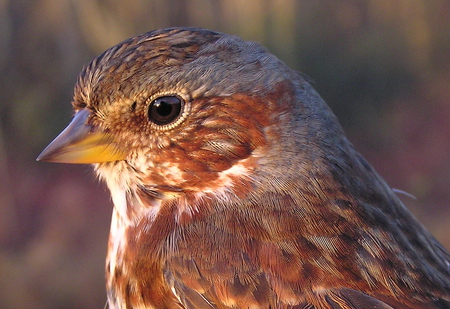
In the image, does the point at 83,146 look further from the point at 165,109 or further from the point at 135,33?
the point at 135,33

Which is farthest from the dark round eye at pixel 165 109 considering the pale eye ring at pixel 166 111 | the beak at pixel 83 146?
the beak at pixel 83 146

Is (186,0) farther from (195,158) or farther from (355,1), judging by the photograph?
(195,158)

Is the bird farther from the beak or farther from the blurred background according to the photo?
the blurred background

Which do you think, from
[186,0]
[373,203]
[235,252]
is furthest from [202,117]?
[186,0]

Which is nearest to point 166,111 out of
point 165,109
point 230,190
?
point 165,109

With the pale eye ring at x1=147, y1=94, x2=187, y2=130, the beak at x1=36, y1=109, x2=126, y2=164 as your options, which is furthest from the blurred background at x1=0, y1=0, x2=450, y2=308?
the pale eye ring at x1=147, y1=94, x2=187, y2=130
